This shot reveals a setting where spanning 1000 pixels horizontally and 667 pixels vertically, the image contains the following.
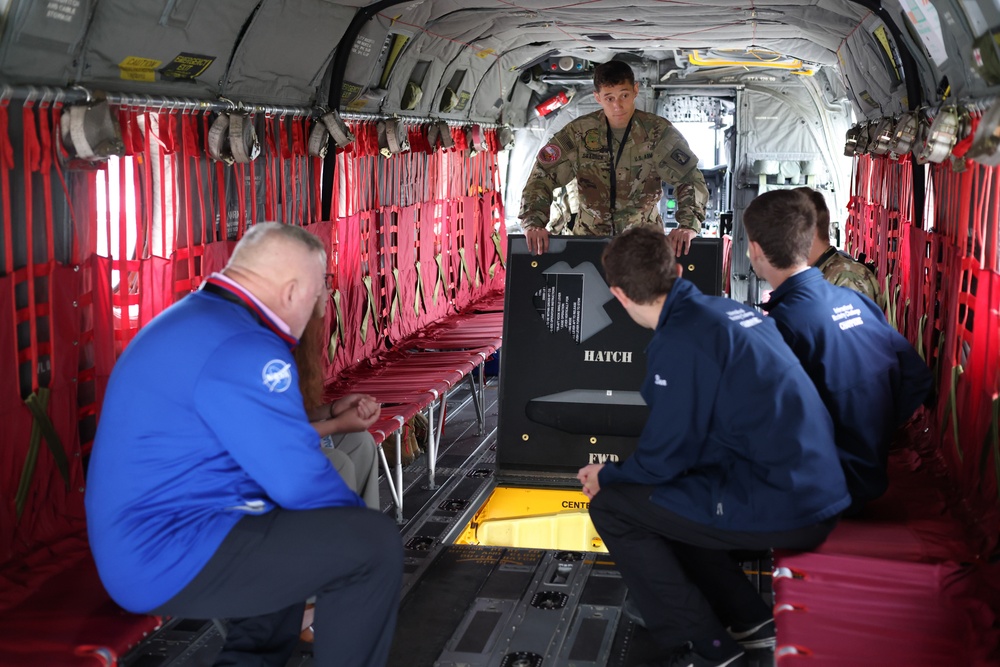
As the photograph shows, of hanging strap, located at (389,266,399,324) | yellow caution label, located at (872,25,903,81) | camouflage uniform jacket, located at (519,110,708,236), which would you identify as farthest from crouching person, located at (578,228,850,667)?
hanging strap, located at (389,266,399,324)

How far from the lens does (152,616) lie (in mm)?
2809

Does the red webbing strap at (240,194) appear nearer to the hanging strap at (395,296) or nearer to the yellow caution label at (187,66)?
the yellow caution label at (187,66)

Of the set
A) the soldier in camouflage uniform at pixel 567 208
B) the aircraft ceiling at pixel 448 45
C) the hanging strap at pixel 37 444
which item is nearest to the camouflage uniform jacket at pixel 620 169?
the soldier in camouflage uniform at pixel 567 208

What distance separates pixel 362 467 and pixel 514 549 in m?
1.01

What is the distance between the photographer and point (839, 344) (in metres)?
3.47

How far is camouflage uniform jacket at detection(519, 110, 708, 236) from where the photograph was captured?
541 cm

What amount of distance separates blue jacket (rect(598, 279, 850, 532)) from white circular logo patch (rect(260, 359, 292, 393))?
1.10 metres

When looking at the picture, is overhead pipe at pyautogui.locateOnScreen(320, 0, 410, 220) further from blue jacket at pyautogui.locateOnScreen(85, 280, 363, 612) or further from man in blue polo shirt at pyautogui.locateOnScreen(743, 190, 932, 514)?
blue jacket at pyautogui.locateOnScreen(85, 280, 363, 612)

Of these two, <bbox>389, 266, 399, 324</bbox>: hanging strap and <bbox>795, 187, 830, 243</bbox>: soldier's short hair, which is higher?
<bbox>795, 187, 830, 243</bbox>: soldier's short hair

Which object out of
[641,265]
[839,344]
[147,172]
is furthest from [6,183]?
[839,344]

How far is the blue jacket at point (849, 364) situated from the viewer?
3.48 meters

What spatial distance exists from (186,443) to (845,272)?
9.96ft

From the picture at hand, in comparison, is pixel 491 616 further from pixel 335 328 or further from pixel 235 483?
pixel 335 328

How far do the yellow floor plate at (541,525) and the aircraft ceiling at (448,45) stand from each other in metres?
2.19
